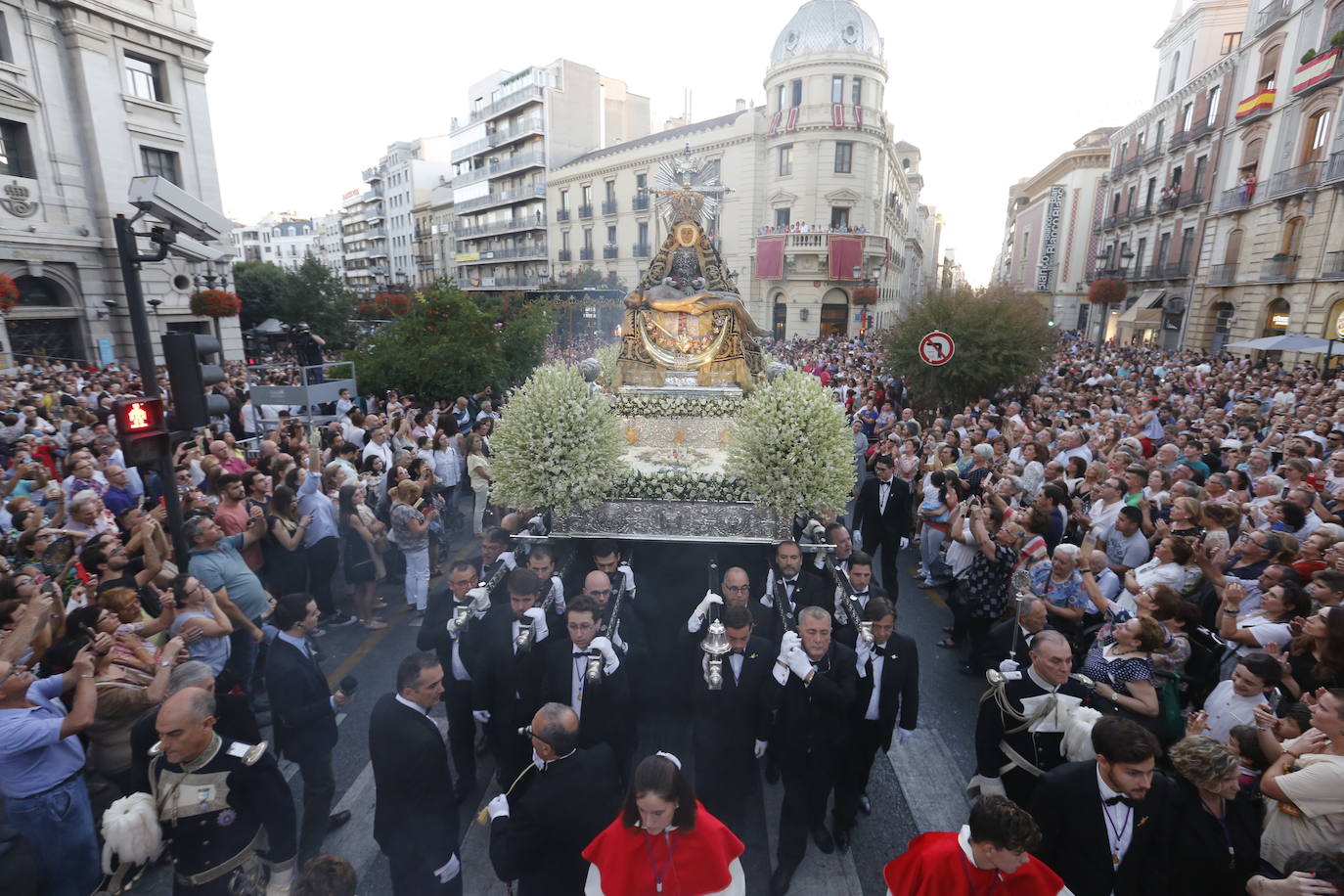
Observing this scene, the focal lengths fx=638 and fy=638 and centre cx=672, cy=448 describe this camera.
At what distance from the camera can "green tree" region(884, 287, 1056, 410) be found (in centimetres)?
1502

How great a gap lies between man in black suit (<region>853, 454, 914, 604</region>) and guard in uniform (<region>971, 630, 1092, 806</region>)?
3950mm

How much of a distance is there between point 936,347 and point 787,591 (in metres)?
8.84

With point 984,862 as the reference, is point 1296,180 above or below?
above

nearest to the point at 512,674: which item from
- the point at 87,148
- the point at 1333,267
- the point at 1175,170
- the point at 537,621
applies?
the point at 537,621

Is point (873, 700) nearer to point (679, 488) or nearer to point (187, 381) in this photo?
point (679, 488)

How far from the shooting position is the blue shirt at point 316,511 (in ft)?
23.8

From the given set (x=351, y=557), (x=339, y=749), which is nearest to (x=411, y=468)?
(x=351, y=557)

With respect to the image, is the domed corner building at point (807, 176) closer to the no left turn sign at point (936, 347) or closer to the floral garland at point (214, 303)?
the floral garland at point (214, 303)

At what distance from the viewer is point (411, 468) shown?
8211 millimetres

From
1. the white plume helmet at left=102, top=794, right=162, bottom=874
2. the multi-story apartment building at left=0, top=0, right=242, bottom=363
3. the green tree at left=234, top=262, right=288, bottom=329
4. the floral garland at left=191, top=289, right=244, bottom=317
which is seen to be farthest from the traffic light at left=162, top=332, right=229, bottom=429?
the green tree at left=234, top=262, right=288, bottom=329

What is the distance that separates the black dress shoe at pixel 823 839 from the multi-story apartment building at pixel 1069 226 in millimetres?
50296

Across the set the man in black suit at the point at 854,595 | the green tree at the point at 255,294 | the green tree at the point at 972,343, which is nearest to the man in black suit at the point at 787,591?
the man in black suit at the point at 854,595

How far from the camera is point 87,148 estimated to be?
21016 millimetres

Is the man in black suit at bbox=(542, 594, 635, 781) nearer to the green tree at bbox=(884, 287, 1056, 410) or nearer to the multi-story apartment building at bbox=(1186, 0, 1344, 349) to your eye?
the green tree at bbox=(884, 287, 1056, 410)
